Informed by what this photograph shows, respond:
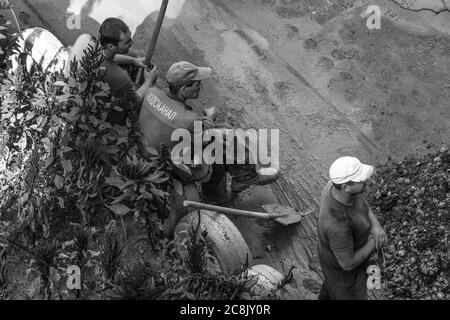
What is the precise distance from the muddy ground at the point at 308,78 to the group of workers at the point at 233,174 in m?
0.58

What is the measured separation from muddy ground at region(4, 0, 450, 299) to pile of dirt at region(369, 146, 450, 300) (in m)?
0.53

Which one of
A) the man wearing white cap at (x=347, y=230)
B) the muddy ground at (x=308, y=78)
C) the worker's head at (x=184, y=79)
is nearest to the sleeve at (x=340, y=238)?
the man wearing white cap at (x=347, y=230)

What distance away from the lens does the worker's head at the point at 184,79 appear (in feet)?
23.1

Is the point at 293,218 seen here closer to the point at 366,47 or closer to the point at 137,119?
the point at 137,119

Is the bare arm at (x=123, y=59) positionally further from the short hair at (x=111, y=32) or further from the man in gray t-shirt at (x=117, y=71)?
the short hair at (x=111, y=32)

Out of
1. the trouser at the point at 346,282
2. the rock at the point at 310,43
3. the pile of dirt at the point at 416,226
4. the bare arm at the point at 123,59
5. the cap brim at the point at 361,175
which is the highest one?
the cap brim at the point at 361,175

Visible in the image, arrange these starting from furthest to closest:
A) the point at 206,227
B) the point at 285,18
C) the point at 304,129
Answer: the point at 285,18, the point at 304,129, the point at 206,227

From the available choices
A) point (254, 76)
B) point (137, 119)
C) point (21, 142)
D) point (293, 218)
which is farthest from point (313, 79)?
point (21, 142)

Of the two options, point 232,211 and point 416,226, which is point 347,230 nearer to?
point 232,211

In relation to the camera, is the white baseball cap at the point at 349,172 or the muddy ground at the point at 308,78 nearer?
the white baseball cap at the point at 349,172

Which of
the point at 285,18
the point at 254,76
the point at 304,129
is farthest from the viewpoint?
the point at 285,18

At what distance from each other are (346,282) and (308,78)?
370 centimetres
